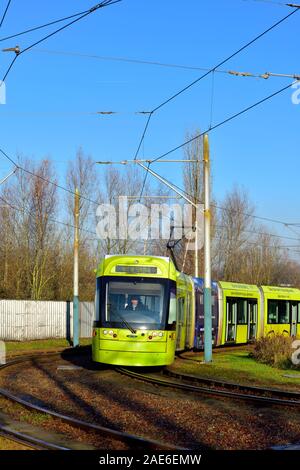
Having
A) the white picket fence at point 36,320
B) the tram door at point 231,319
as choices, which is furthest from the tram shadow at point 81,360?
the tram door at point 231,319

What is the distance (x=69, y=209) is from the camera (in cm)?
4772

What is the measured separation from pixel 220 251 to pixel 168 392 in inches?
1843

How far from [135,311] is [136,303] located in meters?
0.24

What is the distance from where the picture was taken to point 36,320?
36156mm

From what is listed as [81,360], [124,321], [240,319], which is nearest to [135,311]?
[124,321]

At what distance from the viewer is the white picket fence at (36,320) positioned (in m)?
34.6

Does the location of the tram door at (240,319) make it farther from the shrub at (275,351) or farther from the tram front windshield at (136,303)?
the tram front windshield at (136,303)

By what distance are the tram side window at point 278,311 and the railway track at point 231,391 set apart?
15.4m

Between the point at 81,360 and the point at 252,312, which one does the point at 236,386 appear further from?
the point at 252,312

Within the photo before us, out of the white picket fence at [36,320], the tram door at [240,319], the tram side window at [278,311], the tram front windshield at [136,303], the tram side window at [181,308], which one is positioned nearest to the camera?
the tram front windshield at [136,303]
